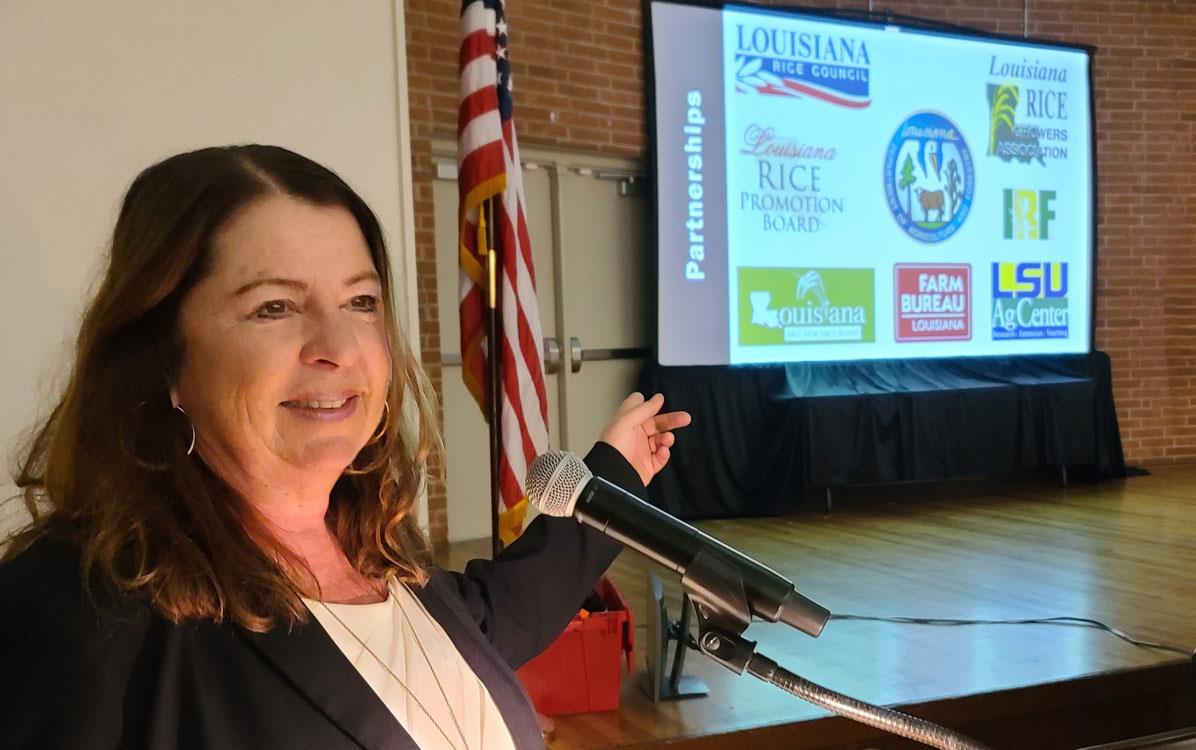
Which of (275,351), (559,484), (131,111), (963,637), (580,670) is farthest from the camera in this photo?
(963,637)

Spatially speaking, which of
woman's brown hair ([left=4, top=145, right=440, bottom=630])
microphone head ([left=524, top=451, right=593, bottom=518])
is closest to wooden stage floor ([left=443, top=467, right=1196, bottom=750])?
microphone head ([left=524, top=451, right=593, bottom=518])

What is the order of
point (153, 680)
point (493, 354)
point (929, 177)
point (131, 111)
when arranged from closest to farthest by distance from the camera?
point (153, 680) < point (131, 111) < point (493, 354) < point (929, 177)

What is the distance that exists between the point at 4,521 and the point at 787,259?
4.49 metres

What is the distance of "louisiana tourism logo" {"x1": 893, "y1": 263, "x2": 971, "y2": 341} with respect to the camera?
6.20m

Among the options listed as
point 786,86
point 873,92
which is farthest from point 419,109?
point 873,92

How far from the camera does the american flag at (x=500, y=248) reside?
2.93 m

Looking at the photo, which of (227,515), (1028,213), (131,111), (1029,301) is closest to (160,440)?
(227,515)

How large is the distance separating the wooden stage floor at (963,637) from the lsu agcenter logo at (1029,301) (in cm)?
146

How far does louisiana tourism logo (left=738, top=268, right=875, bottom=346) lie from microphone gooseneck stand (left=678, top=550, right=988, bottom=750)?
15.9 ft

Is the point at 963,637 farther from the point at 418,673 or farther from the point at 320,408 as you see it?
the point at 320,408

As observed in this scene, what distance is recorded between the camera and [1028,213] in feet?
21.6

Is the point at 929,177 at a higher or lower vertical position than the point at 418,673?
higher

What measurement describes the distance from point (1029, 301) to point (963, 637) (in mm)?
4146

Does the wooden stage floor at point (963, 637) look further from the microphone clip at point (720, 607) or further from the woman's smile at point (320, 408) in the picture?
the woman's smile at point (320, 408)
